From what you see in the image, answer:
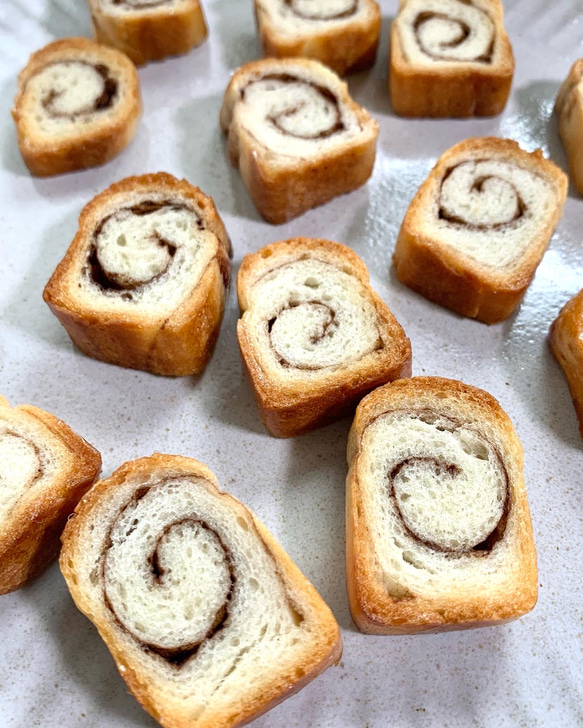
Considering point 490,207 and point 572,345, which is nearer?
point 572,345

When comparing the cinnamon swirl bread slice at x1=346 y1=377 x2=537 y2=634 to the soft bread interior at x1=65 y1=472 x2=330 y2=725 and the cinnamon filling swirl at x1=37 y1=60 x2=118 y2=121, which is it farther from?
the cinnamon filling swirl at x1=37 y1=60 x2=118 y2=121

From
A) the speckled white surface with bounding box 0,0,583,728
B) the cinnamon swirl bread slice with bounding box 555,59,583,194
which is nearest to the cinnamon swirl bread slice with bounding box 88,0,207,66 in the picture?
the speckled white surface with bounding box 0,0,583,728

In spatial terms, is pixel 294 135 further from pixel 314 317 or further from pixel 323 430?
pixel 323 430

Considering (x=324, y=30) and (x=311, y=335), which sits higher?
(x=324, y=30)

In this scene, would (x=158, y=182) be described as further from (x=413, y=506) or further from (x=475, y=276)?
(x=413, y=506)

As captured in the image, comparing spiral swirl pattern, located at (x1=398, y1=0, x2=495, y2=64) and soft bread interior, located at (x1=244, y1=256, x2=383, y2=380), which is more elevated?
spiral swirl pattern, located at (x1=398, y1=0, x2=495, y2=64)

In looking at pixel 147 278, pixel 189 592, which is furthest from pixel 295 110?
pixel 189 592
